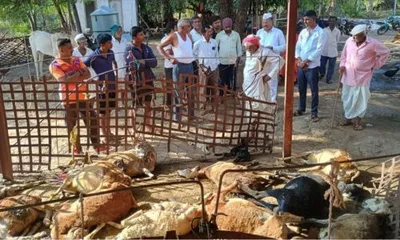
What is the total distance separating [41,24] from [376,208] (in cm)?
1870

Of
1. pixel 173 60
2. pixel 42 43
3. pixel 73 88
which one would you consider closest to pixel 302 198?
pixel 73 88

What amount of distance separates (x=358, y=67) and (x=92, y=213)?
14.7ft

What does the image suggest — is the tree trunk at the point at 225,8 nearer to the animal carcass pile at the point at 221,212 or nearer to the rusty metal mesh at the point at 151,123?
the rusty metal mesh at the point at 151,123

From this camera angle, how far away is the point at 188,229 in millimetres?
3400

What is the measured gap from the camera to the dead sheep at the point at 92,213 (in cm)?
356

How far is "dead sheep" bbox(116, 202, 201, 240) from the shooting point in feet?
11.0

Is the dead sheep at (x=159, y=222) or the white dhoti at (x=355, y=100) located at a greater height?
the white dhoti at (x=355, y=100)

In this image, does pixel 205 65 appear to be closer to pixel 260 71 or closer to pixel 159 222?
pixel 260 71

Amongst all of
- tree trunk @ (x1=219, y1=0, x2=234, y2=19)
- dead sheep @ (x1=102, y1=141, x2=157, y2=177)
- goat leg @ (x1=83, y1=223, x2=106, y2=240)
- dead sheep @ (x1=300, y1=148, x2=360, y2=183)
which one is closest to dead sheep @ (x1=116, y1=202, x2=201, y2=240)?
goat leg @ (x1=83, y1=223, x2=106, y2=240)

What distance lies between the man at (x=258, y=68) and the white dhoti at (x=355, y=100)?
126cm

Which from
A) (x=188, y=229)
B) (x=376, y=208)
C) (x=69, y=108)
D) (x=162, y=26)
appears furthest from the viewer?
(x=162, y=26)

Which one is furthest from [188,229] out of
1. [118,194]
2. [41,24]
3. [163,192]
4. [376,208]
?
[41,24]

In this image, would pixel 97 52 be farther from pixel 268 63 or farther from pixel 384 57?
pixel 384 57

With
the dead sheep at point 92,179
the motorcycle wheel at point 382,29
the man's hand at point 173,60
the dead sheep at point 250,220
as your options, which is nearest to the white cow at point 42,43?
the man's hand at point 173,60
